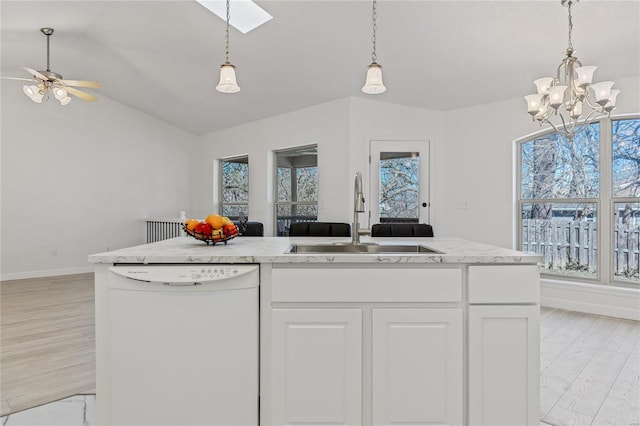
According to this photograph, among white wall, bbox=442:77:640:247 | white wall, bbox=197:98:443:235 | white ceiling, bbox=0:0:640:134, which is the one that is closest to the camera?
white ceiling, bbox=0:0:640:134

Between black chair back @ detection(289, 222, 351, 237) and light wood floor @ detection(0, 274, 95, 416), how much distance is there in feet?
5.29

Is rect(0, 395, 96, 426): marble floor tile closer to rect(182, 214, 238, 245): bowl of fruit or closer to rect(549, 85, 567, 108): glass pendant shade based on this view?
rect(182, 214, 238, 245): bowl of fruit

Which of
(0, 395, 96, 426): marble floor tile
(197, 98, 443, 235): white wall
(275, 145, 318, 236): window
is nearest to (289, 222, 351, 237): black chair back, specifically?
(0, 395, 96, 426): marble floor tile

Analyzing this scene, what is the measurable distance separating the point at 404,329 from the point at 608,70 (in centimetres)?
364

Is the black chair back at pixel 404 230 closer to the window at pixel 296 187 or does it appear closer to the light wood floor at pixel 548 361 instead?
the light wood floor at pixel 548 361

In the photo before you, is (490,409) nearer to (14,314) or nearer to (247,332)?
(247,332)

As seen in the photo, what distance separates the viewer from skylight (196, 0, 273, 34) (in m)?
3.58

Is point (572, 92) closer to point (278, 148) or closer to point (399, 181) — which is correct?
point (399, 181)

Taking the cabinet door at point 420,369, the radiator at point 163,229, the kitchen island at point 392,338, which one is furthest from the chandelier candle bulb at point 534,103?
the radiator at point 163,229

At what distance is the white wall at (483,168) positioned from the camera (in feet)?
14.8

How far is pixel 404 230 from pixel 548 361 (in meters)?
1.35

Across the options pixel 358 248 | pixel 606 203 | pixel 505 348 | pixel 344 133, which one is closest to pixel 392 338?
pixel 505 348

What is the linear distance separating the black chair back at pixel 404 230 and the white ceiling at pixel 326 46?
6.02 feet

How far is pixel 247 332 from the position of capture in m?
1.57
